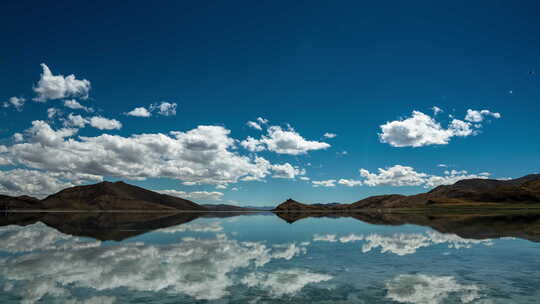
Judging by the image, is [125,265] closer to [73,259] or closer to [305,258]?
[73,259]

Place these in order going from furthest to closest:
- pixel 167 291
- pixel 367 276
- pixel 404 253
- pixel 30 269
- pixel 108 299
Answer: pixel 404 253, pixel 30 269, pixel 367 276, pixel 167 291, pixel 108 299

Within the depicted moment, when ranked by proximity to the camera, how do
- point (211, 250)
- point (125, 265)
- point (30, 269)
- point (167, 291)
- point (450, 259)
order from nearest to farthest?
point (167, 291) → point (30, 269) → point (125, 265) → point (450, 259) → point (211, 250)

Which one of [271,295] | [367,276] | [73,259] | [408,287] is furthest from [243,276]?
[73,259]

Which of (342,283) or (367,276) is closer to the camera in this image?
(342,283)

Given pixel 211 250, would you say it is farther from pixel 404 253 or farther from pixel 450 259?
pixel 450 259

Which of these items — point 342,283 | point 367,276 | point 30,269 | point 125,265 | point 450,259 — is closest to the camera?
point 342,283

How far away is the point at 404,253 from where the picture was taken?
3225 centimetres

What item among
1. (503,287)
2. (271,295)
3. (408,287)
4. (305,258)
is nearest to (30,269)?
(271,295)

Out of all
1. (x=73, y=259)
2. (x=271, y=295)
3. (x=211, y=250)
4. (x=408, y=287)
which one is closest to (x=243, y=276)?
(x=271, y=295)

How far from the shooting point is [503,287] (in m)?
19.1

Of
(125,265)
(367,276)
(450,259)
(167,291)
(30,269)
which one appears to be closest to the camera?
(167,291)

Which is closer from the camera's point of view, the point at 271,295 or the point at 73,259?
the point at 271,295

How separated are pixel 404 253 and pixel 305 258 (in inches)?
380

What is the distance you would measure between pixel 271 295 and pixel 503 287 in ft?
42.0
